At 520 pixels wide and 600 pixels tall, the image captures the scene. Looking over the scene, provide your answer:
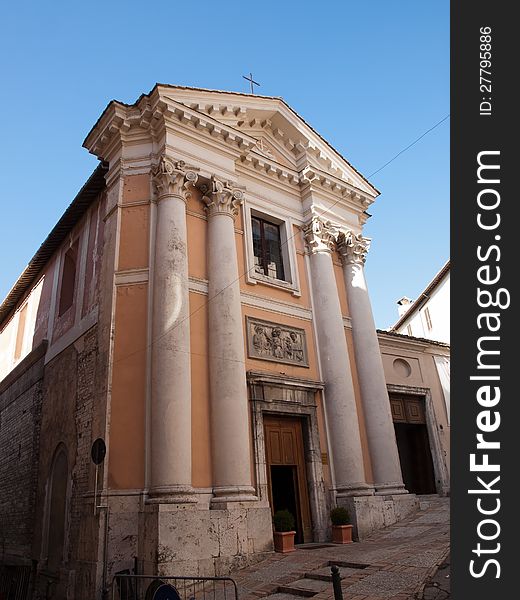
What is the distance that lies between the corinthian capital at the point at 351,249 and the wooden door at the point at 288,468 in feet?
18.0

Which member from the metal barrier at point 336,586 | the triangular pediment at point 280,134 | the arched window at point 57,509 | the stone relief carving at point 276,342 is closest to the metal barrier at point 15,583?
the arched window at point 57,509

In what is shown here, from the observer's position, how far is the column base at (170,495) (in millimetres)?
8289

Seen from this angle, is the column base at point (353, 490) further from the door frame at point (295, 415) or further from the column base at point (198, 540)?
the column base at point (198, 540)

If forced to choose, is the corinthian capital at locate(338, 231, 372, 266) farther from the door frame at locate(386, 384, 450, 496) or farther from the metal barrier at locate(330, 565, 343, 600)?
the metal barrier at locate(330, 565, 343, 600)

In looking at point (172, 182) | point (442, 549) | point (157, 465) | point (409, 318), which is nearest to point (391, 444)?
point (442, 549)

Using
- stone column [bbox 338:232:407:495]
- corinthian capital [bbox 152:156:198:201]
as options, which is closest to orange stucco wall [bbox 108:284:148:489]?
corinthian capital [bbox 152:156:198:201]

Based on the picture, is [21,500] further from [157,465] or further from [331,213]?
[331,213]

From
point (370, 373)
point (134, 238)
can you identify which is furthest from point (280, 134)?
point (370, 373)

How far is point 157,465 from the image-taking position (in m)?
8.66

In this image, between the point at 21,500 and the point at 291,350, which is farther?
the point at 21,500

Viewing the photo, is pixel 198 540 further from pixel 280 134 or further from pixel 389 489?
pixel 280 134

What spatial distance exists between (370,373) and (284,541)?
17.7 feet

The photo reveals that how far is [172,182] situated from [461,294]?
8253 mm

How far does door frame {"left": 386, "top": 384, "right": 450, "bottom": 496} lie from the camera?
15398 millimetres
